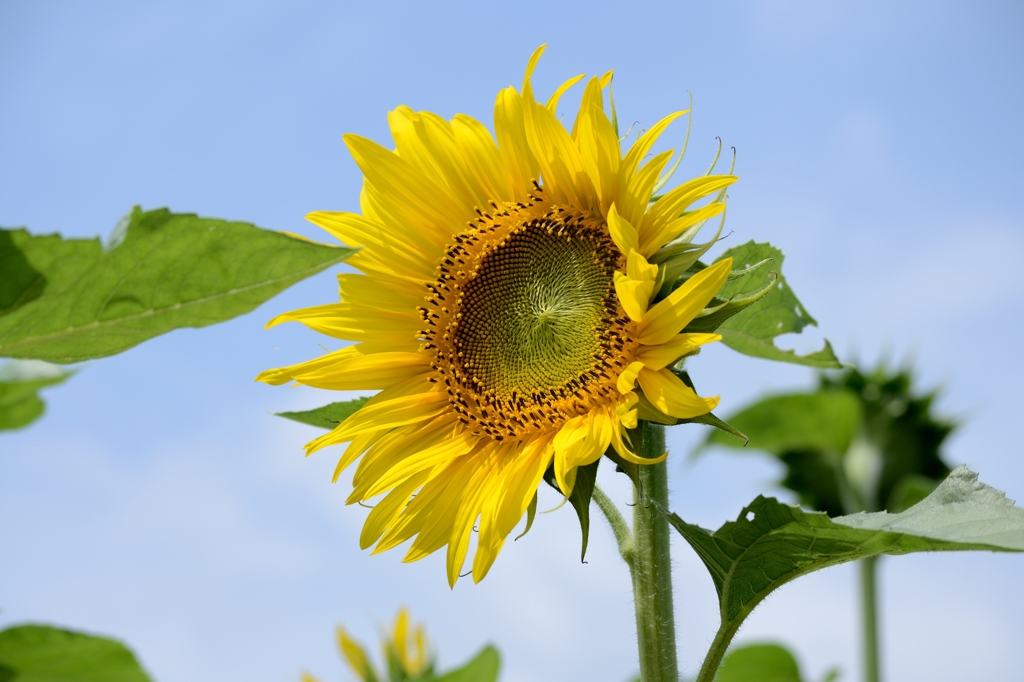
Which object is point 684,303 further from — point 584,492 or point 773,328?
point 773,328

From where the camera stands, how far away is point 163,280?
3.65ft

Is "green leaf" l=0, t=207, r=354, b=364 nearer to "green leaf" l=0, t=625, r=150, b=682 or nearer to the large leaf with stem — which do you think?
"green leaf" l=0, t=625, r=150, b=682

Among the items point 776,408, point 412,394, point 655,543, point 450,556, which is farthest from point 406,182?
point 776,408

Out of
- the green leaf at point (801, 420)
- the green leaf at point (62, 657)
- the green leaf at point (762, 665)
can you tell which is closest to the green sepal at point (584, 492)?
the green leaf at point (62, 657)

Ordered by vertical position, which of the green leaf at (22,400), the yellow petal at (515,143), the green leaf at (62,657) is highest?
the yellow petal at (515,143)

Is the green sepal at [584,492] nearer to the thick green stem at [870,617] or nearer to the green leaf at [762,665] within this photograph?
the green leaf at [762,665]

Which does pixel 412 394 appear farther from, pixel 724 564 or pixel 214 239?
pixel 214 239

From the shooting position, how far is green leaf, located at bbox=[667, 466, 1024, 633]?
56.1 inches

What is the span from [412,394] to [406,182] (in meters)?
0.48

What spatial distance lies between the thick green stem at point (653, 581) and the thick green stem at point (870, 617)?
317 cm

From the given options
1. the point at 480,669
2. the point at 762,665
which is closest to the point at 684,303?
the point at 480,669

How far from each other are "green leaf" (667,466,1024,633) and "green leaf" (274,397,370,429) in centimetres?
79

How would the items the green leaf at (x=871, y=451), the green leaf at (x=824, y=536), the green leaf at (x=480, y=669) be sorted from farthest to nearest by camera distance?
1. the green leaf at (x=871, y=451)
2. the green leaf at (x=480, y=669)
3. the green leaf at (x=824, y=536)

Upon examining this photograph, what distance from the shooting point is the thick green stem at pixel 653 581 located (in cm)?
169
